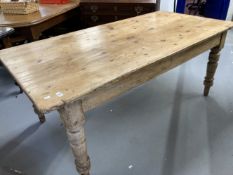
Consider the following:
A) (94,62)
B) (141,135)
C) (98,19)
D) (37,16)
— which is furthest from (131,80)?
(98,19)

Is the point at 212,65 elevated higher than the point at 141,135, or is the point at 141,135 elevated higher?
the point at 212,65

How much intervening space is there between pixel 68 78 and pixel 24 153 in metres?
0.86

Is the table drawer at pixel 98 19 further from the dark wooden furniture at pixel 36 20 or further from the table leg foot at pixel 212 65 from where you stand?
the table leg foot at pixel 212 65

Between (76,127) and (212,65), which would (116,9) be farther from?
(76,127)

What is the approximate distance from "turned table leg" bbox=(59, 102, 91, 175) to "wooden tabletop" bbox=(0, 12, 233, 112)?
2.3 inches

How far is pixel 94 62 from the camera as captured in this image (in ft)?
3.38

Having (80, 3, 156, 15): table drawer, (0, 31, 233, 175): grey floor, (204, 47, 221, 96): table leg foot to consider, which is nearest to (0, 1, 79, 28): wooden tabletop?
(80, 3, 156, 15): table drawer

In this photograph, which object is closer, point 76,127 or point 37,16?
point 76,127

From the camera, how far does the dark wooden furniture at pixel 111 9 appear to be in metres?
2.16

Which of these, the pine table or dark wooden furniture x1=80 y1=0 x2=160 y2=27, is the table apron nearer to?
the pine table

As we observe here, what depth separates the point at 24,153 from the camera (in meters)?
1.46

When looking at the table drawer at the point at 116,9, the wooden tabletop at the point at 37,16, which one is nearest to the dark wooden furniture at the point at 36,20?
the wooden tabletop at the point at 37,16

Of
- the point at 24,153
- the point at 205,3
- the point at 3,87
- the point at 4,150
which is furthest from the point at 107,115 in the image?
the point at 205,3

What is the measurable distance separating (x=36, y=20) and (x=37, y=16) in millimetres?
139
